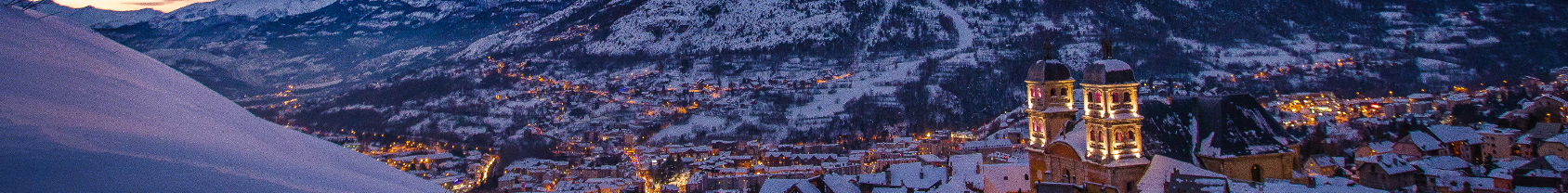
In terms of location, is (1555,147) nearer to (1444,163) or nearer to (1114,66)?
(1444,163)

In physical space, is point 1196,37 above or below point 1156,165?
below

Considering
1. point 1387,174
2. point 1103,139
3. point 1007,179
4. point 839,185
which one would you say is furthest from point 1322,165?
point 839,185

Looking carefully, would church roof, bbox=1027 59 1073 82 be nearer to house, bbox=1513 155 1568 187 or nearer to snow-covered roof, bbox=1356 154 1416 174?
snow-covered roof, bbox=1356 154 1416 174

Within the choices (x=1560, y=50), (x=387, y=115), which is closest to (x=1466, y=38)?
(x=1560, y=50)

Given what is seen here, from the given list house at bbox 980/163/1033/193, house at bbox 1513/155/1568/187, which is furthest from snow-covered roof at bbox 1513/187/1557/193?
house at bbox 980/163/1033/193

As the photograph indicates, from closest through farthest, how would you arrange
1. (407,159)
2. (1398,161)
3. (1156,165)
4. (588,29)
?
(1156,165)
(1398,161)
(407,159)
(588,29)

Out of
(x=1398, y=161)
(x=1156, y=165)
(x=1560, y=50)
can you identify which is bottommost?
(x=1560, y=50)

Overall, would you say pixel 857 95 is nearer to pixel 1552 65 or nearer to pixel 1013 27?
pixel 1013 27

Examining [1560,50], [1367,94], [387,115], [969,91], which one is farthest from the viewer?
[387,115]
